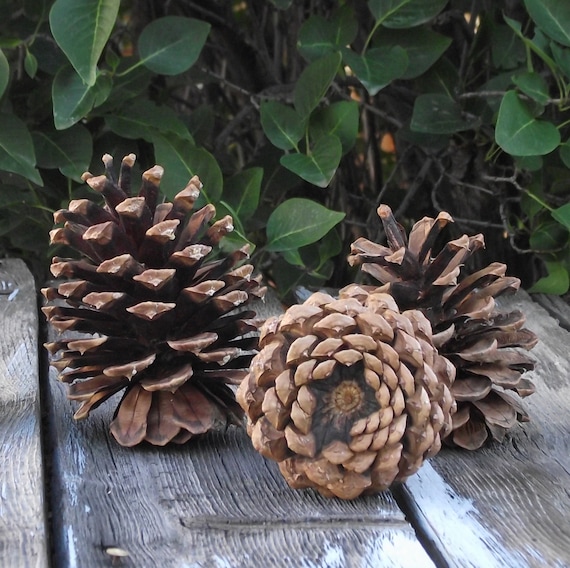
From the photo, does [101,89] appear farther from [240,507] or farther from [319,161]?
[240,507]

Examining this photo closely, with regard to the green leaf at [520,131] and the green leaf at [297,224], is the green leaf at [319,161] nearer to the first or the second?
the green leaf at [297,224]

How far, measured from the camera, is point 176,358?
3.00 feet

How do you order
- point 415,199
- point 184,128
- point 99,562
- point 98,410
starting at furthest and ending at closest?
point 415,199, point 184,128, point 98,410, point 99,562

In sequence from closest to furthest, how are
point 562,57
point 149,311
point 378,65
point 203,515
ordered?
point 203,515 → point 149,311 → point 562,57 → point 378,65

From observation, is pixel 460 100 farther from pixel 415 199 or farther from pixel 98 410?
pixel 98 410

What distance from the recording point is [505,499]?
796mm

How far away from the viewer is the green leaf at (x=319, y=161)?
1.34 meters

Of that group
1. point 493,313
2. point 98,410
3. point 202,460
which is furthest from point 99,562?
point 493,313

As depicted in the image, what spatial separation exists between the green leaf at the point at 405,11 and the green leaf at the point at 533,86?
0.21 m

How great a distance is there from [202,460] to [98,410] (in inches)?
7.3

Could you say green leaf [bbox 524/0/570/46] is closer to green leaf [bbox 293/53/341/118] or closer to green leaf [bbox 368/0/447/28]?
green leaf [bbox 368/0/447/28]

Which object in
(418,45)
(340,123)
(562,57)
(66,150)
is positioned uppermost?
(562,57)

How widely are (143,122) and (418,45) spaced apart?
488mm

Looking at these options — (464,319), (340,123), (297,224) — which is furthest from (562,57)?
(464,319)
